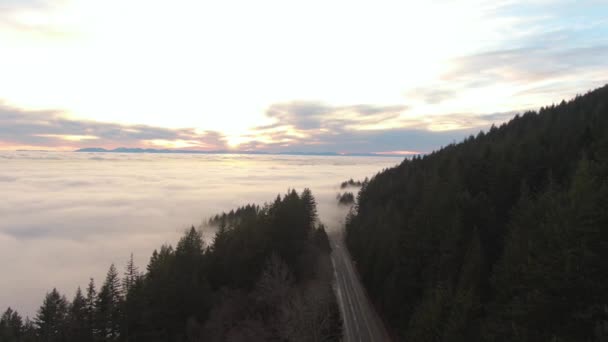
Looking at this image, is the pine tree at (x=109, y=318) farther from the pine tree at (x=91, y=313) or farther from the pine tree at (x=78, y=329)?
the pine tree at (x=78, y=329)

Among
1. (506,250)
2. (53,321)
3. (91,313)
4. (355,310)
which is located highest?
(506,250)

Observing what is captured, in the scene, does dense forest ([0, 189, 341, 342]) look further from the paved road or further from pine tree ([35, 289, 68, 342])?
the paved road

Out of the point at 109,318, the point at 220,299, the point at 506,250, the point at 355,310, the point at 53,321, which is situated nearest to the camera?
the point at 506,250

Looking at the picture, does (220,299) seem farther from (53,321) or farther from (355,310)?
(53,321)

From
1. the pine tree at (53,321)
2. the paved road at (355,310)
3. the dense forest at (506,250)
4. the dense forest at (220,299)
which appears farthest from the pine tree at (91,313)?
the dense forest at (506,250)

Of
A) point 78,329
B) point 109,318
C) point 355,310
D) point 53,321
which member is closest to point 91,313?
point 78,329

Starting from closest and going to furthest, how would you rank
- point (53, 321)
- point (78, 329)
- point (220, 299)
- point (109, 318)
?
point (78, 329)
point (109, 318)
point (220, 299)
point (53, 321)
